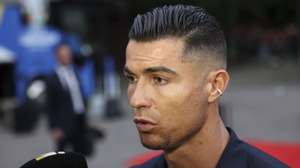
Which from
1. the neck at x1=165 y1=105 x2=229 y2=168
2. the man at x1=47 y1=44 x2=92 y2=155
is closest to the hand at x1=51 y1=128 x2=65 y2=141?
the man at x1=47 y1=44 x2=92 y2=155

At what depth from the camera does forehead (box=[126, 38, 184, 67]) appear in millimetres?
1598

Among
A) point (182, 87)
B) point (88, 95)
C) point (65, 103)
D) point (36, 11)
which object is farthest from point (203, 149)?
point (36, 11)

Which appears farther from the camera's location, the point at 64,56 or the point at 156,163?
the point at 64,56

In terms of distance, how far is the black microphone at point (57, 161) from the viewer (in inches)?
63.9

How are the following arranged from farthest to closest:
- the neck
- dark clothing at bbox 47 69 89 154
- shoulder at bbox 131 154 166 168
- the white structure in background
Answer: the white structure in background < dark clothing at bbox 47 69 89 154 < shoulder at bbox 131 154 166 168 < the neck

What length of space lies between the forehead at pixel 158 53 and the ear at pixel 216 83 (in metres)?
0.12

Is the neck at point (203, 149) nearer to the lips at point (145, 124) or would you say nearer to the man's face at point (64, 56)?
the lips at point (145, 124)

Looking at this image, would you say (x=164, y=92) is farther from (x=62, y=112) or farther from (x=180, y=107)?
(x=62, y=112)

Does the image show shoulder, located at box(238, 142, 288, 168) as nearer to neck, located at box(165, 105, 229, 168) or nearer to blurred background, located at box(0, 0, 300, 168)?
neck, located at box(165, 105, 229, 168)

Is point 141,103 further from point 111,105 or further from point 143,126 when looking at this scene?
point 111,105

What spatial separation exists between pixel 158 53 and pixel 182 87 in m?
0.11

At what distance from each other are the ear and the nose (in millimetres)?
186

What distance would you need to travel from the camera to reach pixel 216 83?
1.68 meters

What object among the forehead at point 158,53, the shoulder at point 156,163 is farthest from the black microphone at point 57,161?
the forehead at point 158,53
